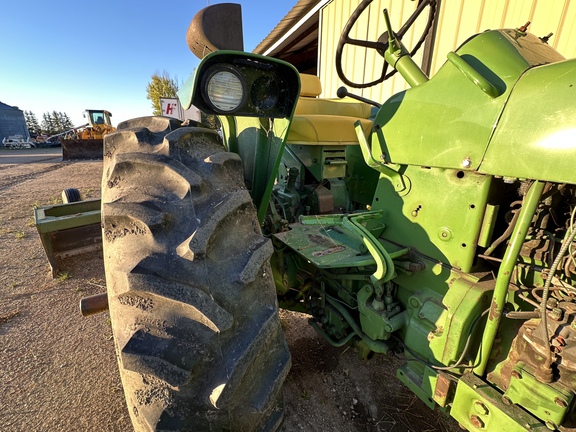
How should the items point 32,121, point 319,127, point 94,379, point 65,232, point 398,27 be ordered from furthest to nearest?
point 32,121 < point 398,27 < point 65,232 < point 319,127 < point 94,379

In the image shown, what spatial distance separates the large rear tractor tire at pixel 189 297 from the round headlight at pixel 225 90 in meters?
0.24

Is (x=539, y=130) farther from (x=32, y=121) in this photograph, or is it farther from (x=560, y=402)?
(x=32, y=121)

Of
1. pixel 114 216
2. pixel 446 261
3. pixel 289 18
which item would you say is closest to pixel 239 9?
pixel 114 216

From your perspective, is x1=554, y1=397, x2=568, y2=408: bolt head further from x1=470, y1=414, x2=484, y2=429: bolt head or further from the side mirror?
the side mirror

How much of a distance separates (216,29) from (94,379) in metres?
2.14

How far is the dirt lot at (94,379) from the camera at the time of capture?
1704 millimetres

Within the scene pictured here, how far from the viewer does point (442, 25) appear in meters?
4.03

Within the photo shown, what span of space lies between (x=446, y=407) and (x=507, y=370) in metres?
0.29

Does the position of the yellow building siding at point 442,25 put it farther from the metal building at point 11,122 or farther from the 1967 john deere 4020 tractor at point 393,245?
the metal building at point 11,122

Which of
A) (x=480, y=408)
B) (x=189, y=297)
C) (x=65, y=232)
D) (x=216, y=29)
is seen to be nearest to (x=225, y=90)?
(x=216, y=29)

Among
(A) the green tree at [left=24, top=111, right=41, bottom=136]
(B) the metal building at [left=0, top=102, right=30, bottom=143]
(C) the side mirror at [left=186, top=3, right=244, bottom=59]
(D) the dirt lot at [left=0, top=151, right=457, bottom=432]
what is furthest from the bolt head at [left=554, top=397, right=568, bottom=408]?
(A) the green tree at [left=24, top=111, right=41, bottom=136]

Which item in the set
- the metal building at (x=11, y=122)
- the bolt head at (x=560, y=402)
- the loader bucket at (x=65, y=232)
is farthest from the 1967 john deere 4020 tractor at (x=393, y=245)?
the metal building at (x=11, y=122)

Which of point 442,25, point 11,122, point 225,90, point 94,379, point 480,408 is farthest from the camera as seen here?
point 11,122

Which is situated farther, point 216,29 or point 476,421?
point 216,29
